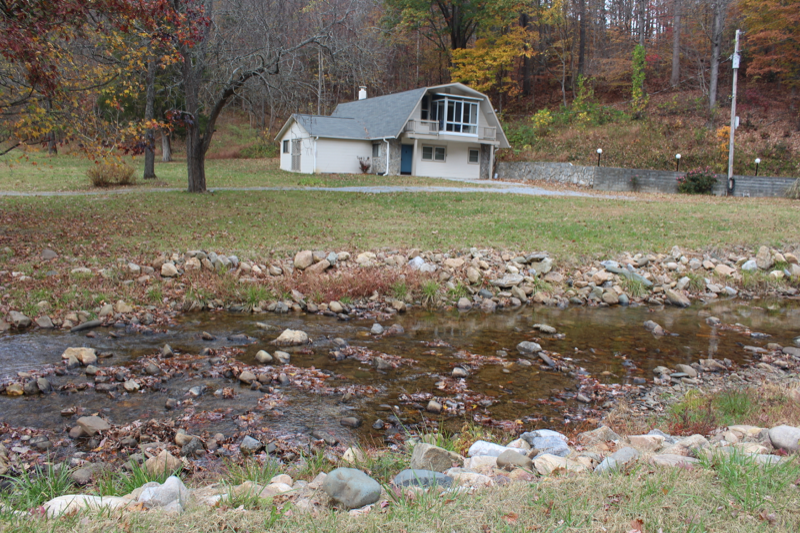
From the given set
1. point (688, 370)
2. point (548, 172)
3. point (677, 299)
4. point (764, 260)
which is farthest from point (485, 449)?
point (548, 172)

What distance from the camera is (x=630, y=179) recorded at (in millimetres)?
27156

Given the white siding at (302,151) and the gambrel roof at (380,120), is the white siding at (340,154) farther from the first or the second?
the white siding at (302,151)

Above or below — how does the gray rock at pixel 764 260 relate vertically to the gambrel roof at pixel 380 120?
below

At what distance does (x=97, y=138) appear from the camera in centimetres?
1106

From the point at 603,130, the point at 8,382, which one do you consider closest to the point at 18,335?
the point at 8,382

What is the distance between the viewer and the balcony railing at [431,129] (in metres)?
32.4

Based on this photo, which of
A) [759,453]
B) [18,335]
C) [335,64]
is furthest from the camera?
[335,64]

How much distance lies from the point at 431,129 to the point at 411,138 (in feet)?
5.19

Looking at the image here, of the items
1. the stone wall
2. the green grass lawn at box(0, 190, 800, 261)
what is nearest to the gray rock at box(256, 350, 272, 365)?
the green grass lawn at box(0, 190, 800, 261)

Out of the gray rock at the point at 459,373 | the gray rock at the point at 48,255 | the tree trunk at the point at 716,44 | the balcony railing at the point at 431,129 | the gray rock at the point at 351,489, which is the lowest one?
the gray rock at the point at 459,373

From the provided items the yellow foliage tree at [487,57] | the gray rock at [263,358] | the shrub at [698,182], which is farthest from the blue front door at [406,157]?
the gray rock at [263,358]

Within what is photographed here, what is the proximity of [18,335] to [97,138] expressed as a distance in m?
5.53

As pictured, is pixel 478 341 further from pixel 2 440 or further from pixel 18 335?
pixel 18 335

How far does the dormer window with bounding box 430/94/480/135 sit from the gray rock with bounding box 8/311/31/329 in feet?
93.9
